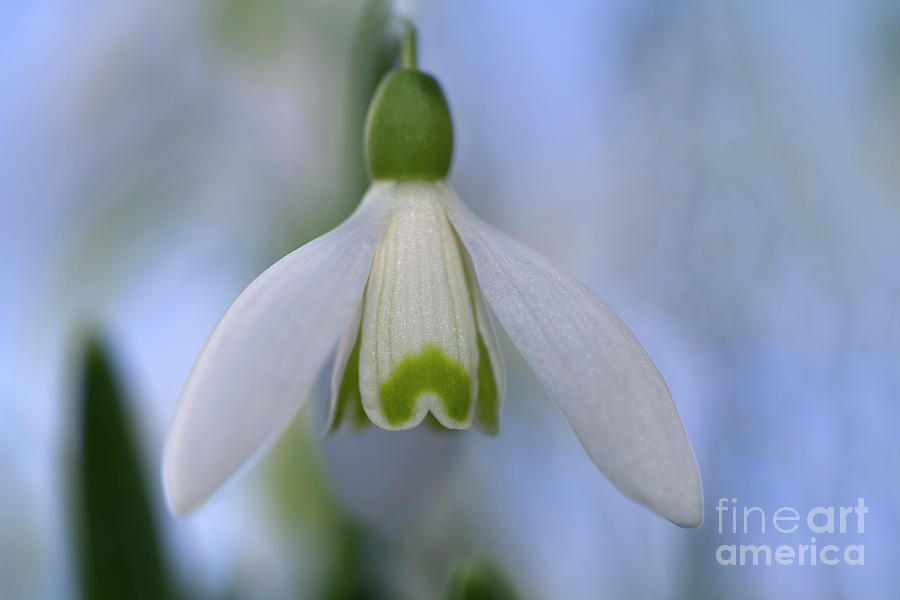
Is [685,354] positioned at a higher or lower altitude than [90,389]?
higher

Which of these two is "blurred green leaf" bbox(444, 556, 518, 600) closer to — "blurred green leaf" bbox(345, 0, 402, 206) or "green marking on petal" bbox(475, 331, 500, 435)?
"green marking on petal" bbox(475, 331, 500, 435)

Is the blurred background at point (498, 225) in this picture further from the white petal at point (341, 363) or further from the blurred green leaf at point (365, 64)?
the white petal at point (341, 363)

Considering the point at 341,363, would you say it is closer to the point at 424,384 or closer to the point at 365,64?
the point at 424,384

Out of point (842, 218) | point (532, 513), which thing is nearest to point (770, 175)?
point (842, 218)

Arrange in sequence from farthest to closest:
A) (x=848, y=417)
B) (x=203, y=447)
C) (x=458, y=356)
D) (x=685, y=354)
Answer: (x=685, y=354), (x=848, y=417), (x=458, y=356), (x=203, y=447)

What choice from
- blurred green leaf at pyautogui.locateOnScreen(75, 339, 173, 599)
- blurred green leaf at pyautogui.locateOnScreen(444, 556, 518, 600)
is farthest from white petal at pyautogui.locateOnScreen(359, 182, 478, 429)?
blurred green leaf at pyautogui.locateOnScreen(75, 339, 173, 599)

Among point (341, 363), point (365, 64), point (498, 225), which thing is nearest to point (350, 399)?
point (341, 363)

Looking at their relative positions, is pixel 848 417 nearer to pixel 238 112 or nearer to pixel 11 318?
pixel 238 112
